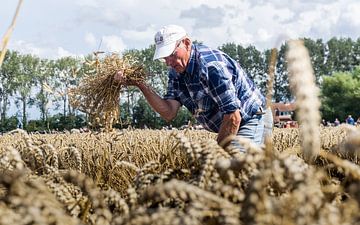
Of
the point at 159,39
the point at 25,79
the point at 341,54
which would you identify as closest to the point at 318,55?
the point at 341,54

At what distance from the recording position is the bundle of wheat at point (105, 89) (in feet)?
17.2

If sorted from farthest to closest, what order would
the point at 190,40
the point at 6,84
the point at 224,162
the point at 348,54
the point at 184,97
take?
the point at 348,54
the point at 6,84
the point at 184,97
the point at 190,40
the point at 224,162

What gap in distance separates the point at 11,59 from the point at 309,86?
79187 mm

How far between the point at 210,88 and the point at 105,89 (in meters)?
1.15

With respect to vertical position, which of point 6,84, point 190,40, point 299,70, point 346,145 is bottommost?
point 346,145

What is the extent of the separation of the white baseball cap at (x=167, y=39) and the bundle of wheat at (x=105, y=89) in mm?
700

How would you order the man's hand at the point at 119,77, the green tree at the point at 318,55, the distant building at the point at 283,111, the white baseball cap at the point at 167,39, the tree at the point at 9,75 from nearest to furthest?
the distant building at the point at 283,111
the white baseball cap at the point at 167,39
the man's hand at the point at 119,77
the tree at the point at 9,75
the green tree at the point at 318,55

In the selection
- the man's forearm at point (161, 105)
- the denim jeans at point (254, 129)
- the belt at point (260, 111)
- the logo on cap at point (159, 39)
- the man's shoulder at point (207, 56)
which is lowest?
the denim jeans at point (254, 129)

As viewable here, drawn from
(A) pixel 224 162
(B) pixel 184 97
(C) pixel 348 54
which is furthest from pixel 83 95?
(C) pixel 348 54

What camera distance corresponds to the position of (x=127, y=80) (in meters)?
5.35

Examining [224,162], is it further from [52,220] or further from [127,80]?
[127,80]

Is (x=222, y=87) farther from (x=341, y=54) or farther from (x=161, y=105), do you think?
(x=341, y=54)

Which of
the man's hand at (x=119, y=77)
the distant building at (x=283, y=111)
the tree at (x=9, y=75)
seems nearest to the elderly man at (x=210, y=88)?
the distant building at (x=283, y=111)

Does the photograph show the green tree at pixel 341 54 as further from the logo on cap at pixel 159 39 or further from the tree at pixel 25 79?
the logo on cap at pixel 159 39
